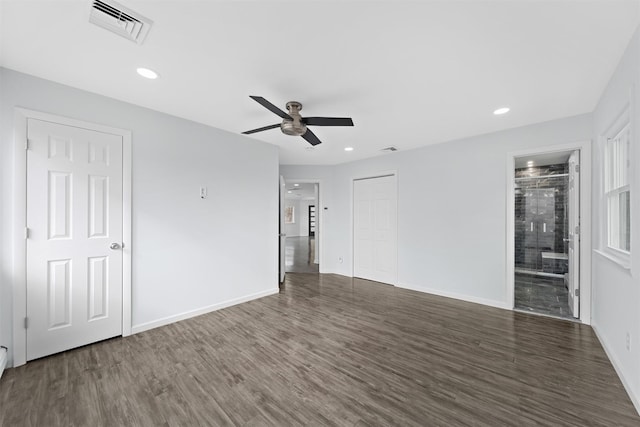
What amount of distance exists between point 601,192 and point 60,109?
540 cm

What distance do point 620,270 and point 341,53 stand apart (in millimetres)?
2829

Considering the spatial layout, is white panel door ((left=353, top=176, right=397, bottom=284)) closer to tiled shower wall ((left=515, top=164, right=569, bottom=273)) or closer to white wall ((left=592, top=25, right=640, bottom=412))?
white wall ((left=592, top=25, right=640, bottom=412))

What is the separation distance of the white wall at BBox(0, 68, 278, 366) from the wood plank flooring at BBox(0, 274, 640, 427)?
44 centimetres

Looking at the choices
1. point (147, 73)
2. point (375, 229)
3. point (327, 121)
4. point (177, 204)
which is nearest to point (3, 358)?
point (177, 204)

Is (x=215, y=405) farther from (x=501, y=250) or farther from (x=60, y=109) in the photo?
(x=501, y=250)

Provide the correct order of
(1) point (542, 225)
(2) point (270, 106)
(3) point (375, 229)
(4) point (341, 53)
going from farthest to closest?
(1) point (542, 225) → (3) point (375, 229) → (2) point (270, 106) → (4) point (341, 53)

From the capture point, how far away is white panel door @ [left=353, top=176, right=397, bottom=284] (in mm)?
4844

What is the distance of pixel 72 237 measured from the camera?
7.73 feet

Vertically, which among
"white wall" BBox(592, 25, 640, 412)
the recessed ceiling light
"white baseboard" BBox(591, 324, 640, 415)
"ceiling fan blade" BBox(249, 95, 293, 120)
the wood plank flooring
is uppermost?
the recessed ceiling light

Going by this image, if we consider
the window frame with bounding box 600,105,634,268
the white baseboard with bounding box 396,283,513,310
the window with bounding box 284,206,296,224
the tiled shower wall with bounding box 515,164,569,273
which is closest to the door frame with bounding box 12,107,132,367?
the white baseboard with bounding box 396,283,513,310

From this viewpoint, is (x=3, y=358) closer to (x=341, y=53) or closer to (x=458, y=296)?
(x=341, y=53)

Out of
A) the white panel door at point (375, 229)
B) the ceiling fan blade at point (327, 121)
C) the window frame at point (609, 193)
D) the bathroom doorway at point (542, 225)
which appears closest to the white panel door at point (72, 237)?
the ceiling fan blade at point (327, 121)

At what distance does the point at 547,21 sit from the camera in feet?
5.04

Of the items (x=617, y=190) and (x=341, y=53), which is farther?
(x=617, y=190)
